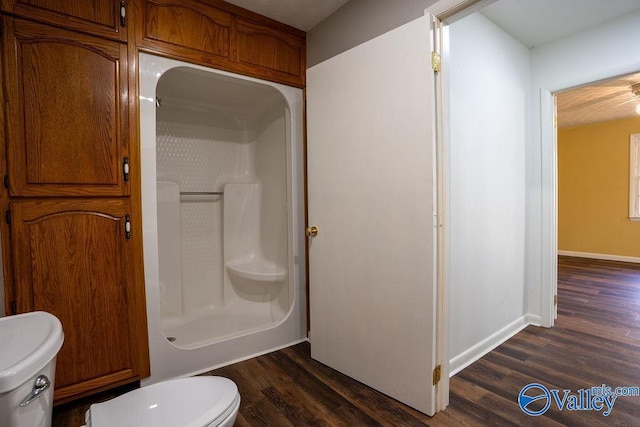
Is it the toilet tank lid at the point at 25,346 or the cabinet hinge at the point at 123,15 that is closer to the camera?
the toilet tank lid at the point at 25,346

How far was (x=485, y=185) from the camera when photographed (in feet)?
7.02

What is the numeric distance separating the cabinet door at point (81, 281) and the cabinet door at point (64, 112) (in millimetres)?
110

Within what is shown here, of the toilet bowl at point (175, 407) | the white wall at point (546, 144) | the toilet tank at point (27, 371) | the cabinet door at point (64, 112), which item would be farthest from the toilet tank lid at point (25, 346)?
the white wall at point (546, 144)

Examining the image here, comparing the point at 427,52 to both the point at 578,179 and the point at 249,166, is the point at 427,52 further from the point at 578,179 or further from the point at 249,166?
the point at 578,179

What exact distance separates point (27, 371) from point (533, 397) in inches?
85.4

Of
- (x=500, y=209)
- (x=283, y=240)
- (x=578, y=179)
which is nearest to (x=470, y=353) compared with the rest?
(x=500, y=209)

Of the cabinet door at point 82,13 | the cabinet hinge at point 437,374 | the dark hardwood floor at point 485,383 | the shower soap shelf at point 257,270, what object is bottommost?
the dark hardwood floor at point 485,383

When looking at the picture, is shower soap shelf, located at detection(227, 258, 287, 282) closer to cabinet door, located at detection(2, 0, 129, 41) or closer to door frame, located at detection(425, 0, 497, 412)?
door frame, located at detection(425, 0, 497, 412)

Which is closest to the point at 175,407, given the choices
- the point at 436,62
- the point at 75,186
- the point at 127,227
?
the point at 127,227

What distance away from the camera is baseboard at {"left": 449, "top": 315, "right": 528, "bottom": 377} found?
1939 mm

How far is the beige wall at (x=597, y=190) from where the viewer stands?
5.06 metres

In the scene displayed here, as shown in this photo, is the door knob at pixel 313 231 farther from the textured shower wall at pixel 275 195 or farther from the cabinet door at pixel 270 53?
the cabinet door at pixel 270 53

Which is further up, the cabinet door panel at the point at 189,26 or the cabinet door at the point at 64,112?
the cabinet door panel at the point at 189,26

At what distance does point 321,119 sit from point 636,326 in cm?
310
